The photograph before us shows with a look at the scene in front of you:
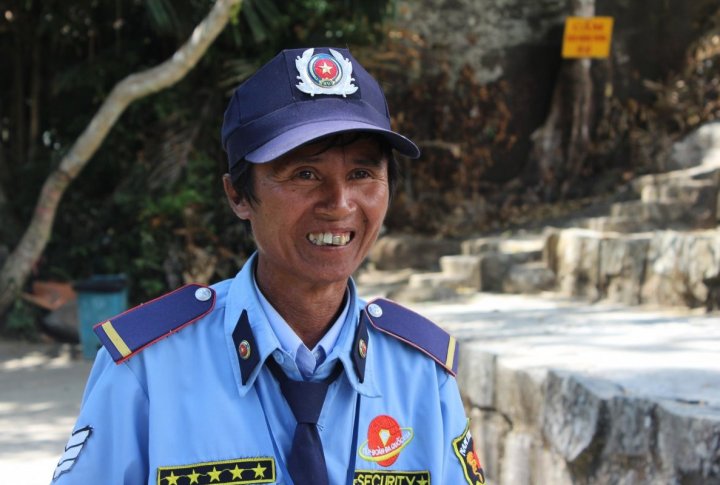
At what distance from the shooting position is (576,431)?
317cm

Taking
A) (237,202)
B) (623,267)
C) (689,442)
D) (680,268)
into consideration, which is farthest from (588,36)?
(237,202)

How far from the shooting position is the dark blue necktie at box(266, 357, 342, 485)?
1.46 meters

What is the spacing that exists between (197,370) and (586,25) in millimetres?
7831

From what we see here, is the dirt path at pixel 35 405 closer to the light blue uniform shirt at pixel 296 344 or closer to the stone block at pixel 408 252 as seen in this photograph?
the stone block at pixel 408 252

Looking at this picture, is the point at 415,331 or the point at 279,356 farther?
the point at 415,331

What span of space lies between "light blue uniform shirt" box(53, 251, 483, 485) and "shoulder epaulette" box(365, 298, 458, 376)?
0.8 inches

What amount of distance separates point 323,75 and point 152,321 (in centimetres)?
51

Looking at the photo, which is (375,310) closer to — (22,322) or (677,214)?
(677,214)

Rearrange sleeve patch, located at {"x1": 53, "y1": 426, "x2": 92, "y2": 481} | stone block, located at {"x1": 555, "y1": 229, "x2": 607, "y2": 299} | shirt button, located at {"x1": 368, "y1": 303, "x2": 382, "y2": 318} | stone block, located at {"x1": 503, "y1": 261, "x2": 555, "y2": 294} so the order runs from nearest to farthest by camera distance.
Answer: sleeve patch, located at {"x1": 53, "y1": 426, "x2": 92, "y2": 481}, shirt button, located at {"x1": 368, "y1": 303, "x2": 382, "y2": 318}, stone block, located at {"x1": 555, "y1": 229, "x2": 607, "y2": 299}, stone block, located at {"x1": 503, "y1": 261, "x2": 555, "y2": 294}

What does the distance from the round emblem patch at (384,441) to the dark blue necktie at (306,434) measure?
0.11 m

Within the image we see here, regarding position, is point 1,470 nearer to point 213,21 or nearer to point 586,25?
point 213,21

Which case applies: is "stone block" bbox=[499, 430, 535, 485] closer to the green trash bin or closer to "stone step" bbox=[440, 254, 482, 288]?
"stone step" bbox=[440, 254, 482, 288]

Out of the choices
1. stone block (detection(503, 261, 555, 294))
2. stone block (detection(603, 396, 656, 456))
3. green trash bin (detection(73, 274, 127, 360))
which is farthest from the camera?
green trash bin (detection(73, 274, 127, 360))

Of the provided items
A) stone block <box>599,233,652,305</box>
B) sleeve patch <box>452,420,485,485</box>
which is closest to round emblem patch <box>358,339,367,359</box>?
sleeve patch <box>452,420,485,485</box>
